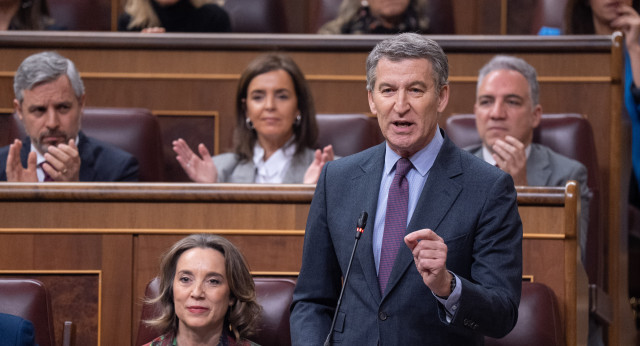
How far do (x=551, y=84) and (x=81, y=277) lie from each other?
908mm

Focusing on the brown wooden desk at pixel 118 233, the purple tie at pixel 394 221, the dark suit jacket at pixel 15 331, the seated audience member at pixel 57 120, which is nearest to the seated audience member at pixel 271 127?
the seated audience member at pixel 57 120

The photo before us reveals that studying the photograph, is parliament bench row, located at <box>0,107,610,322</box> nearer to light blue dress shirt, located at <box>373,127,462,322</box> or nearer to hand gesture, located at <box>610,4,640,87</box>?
hand gesture, located at <box>610,4,640,87</box>

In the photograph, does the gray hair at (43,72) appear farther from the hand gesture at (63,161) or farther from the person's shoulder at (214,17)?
the person's shoulder at (214,17)

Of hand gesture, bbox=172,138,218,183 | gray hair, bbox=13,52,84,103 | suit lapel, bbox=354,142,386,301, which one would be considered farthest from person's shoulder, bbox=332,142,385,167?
gray hair, bbox=13,52,84,103

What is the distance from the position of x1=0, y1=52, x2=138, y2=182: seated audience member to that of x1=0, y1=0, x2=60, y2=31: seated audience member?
1.29 feet

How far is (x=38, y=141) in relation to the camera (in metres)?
1.46

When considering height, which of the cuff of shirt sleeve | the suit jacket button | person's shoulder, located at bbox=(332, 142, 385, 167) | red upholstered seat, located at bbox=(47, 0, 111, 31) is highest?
red upholstered seat, located at bbox=(47, 0, 111, 31)

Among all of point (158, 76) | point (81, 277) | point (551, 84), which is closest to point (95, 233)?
point (81, 277)

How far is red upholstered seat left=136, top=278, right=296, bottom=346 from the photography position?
1.01 metres

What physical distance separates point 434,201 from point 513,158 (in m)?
0.60

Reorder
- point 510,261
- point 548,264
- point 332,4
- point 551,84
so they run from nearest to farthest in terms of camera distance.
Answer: point 510,261 < point 548,264 < point 551,84 < point 332,4

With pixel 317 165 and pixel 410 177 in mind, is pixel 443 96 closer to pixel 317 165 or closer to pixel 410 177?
pixel 410 177

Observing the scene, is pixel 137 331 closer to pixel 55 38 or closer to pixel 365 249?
pixel 365 249

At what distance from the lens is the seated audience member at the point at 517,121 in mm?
1415
